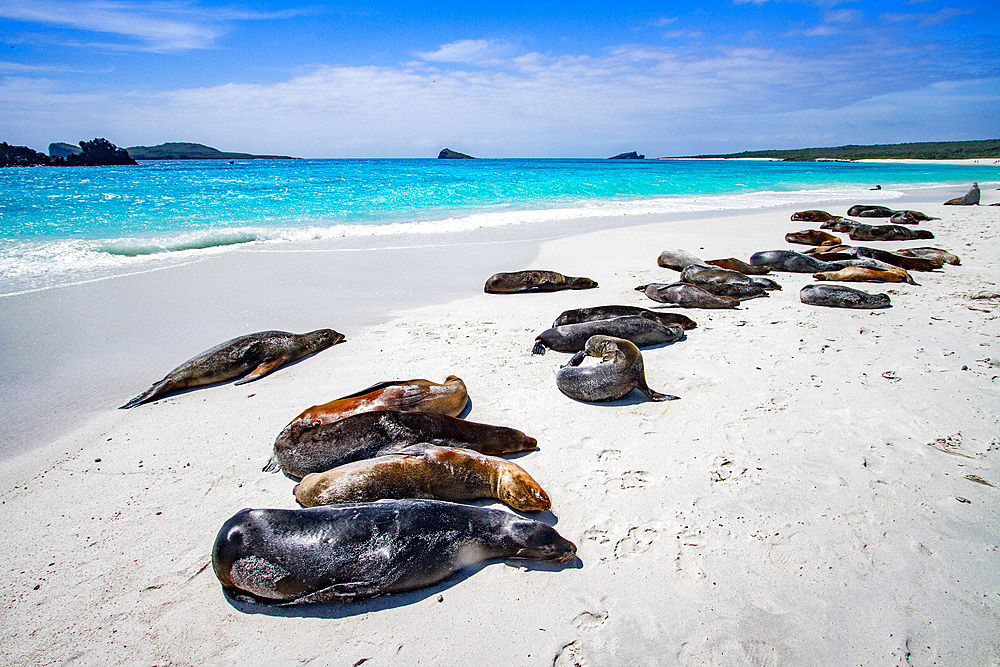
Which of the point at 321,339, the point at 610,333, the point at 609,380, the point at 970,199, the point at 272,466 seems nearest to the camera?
the point at 272,466

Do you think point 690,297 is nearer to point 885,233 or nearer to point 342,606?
point 342,606

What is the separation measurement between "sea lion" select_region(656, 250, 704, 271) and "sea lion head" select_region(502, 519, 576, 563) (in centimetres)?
671

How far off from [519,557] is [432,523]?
0.43 m

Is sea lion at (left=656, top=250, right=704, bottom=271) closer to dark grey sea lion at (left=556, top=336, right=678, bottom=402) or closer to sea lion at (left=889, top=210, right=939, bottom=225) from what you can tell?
dark grey sea lion at (left=556, top=336, right=678, bottom=402)

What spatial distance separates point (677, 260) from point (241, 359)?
654cm

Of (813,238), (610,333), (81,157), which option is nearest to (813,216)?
(813,238)

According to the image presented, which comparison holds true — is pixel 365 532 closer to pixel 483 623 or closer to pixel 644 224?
pixel 483 623

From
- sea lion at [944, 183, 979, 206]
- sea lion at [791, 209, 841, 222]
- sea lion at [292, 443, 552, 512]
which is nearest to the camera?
sea lion at [292, 443, 552, 512]

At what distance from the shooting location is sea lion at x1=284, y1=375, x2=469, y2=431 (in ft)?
10.9

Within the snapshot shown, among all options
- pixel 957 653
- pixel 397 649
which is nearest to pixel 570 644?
pixel 397 649

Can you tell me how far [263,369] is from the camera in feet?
14.5

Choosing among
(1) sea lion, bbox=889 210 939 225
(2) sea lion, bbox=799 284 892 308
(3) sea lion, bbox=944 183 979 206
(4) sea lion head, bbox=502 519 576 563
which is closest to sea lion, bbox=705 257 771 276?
(2) sea lion, bbox=799 284 892 308

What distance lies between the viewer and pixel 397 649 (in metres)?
1.94

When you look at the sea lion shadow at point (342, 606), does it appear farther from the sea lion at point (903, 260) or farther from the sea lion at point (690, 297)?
the sea lion at point (903, 260)
